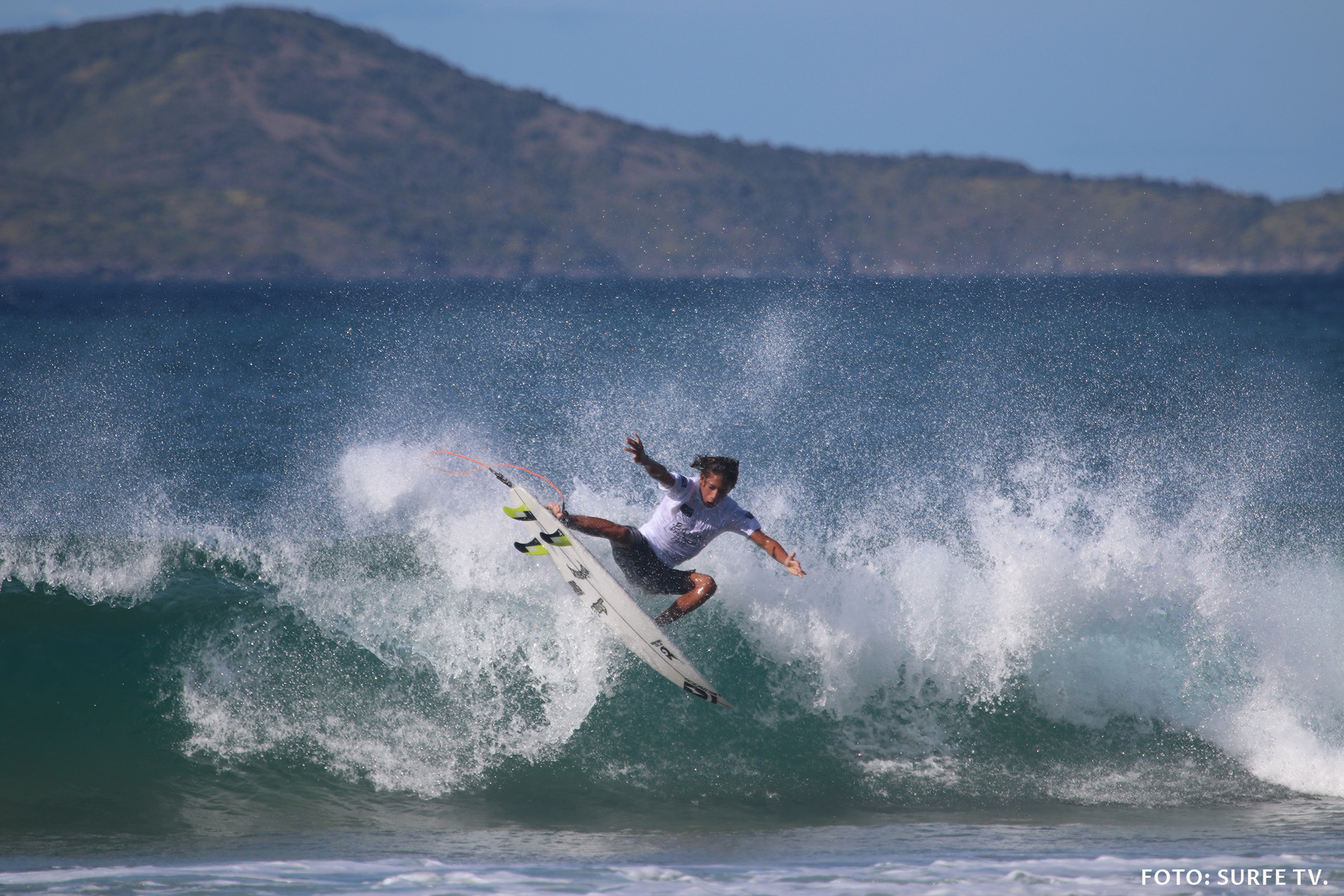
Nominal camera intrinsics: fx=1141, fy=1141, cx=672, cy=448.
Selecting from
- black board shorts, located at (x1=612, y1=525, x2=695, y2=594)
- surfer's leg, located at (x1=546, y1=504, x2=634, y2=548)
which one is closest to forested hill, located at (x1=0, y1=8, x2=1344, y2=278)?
surfer's leg, located at (x1=546, y1=504, x2=634, y2=548)

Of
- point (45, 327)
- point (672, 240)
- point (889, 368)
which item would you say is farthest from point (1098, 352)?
point (672, 240)

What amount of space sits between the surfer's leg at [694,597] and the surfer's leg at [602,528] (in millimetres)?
564

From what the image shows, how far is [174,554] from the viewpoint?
35.4 feet

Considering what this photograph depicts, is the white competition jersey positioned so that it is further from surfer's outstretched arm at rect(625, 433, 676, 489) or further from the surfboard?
the surfboard

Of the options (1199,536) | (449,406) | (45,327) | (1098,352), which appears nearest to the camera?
(1199,536)

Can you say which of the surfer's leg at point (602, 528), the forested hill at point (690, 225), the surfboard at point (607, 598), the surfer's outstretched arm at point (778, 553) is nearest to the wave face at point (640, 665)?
the surfboard at point (607, 598)

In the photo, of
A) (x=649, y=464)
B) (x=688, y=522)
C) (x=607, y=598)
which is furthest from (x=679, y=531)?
(x=607, y=598)

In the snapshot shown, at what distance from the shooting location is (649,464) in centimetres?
788

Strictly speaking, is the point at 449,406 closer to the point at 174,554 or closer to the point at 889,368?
the point at 889,368

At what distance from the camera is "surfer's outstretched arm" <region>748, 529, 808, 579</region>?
7.59m

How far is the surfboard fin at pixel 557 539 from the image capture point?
28.6ft

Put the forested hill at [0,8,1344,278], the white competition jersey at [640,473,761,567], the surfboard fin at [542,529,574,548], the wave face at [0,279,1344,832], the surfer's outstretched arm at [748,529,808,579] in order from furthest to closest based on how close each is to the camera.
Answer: the forested hill at [0,8,1344,278] < the surfboard fin at [542,529,574,548] < the wave face at [0,279,1344,832] < the white competition jersey at [640,473,761,567] < the surfer's outstretched arm at [748,529,808,579]

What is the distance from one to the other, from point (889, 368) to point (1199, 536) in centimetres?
1953

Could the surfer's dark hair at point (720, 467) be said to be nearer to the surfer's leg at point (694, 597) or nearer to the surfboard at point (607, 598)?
the surfer's leg at point (694, 597)
